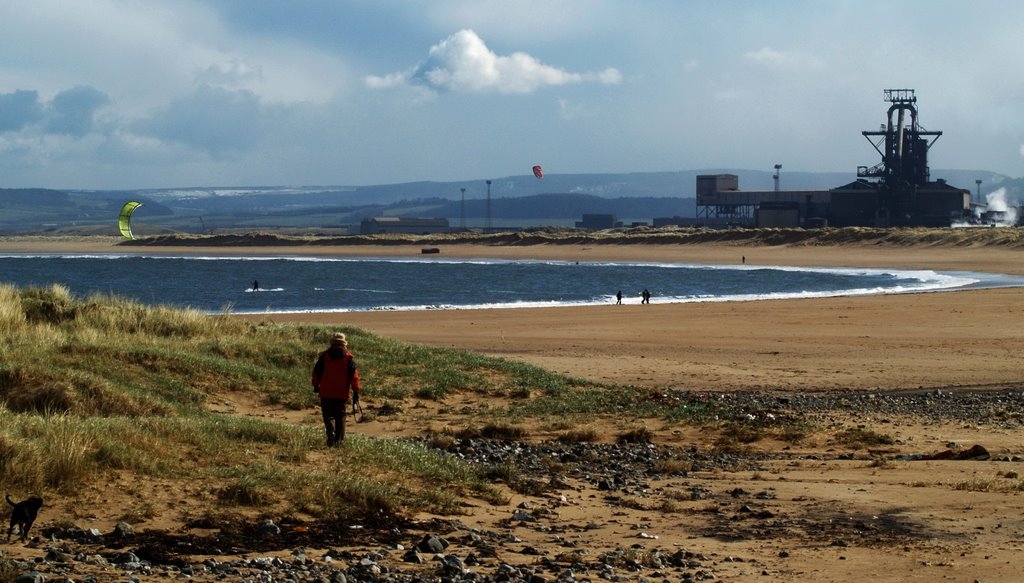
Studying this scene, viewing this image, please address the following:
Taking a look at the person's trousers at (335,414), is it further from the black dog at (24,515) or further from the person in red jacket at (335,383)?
Answer: the black dog at (24,515)

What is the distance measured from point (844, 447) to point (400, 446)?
588cm

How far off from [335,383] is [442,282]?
52.7 m

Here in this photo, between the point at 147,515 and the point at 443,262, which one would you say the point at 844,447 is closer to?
the point at 147,515

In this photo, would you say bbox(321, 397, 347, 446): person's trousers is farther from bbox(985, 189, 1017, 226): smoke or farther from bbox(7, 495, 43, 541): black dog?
bbox(985, 189, 1017, 226): smoke

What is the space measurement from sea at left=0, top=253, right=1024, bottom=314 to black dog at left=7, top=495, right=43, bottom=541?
3103 centimetres

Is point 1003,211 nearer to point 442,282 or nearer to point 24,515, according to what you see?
point 442,282

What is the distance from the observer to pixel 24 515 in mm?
8516

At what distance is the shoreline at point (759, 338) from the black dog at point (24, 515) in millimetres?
Answer: 13857

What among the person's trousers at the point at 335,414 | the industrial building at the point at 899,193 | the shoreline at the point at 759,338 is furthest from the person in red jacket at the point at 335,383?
the industrial building at the point at 899,193

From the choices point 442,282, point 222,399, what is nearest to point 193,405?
point 222,399

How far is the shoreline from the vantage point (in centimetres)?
2236

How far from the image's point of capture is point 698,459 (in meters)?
14.1

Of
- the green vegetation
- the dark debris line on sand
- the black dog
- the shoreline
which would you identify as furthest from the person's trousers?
the shoreline

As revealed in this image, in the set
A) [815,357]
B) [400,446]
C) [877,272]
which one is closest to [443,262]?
[877,272]
